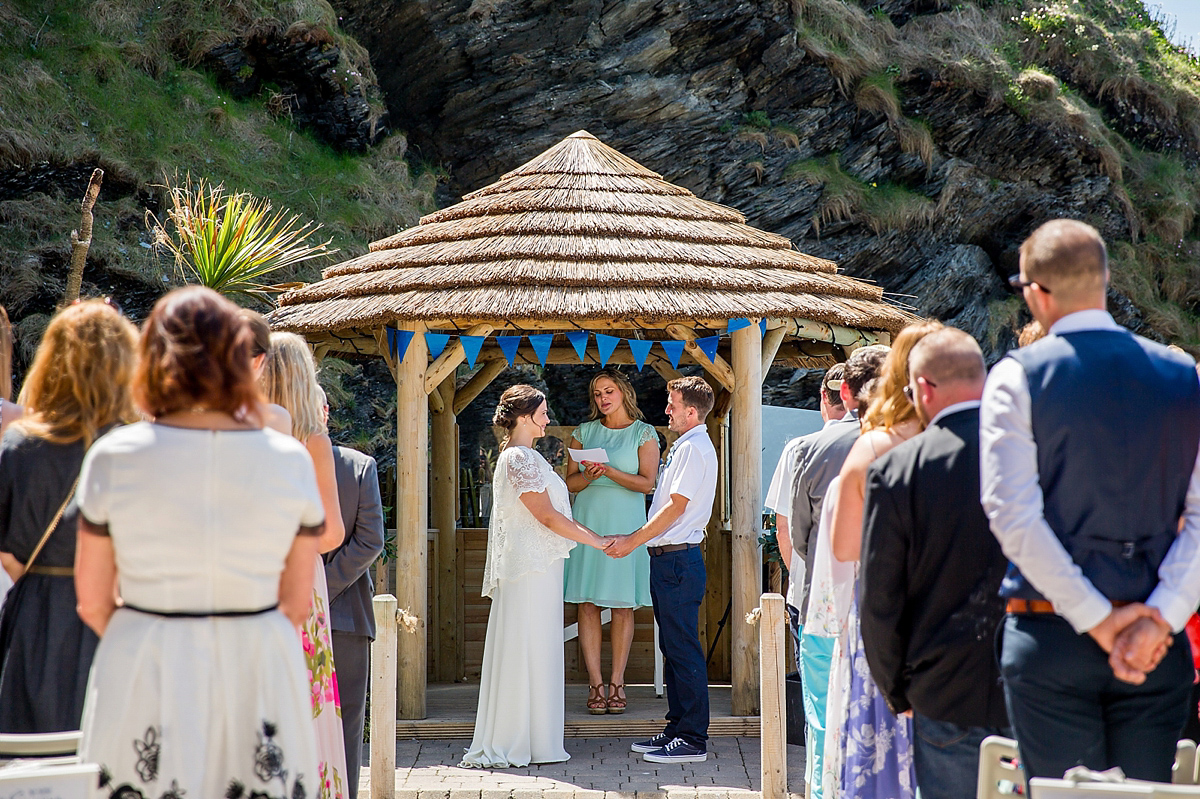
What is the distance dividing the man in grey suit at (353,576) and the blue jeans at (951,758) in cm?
242

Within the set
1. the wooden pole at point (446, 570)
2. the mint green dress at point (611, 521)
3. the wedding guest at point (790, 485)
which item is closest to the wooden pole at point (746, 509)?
the mint green dress at point (611, 521)

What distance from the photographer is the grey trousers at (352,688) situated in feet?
14.9

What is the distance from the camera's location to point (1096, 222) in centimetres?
2059

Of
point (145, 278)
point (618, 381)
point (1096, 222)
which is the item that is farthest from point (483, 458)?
point (1096, 222)

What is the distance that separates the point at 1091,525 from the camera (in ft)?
8.92

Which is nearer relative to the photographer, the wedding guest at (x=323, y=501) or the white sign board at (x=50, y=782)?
the white sign board at (x=50, y=782)

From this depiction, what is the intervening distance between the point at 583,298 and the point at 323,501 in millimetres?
3561

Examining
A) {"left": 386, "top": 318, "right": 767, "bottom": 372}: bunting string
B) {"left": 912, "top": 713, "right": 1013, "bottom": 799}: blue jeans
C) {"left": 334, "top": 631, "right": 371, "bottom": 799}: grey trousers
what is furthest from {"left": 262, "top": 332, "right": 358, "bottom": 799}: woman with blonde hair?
{"left": 386, "top": 318, "right": 767, "bottom": 372}: bunting string


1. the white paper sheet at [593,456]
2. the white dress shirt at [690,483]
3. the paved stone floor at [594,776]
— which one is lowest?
the paved stone floor at [594,776]

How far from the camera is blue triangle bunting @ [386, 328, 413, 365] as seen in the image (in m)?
7.41

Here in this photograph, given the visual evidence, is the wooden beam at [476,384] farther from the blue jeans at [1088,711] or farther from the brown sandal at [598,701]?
the blue jeans at [1088,711]

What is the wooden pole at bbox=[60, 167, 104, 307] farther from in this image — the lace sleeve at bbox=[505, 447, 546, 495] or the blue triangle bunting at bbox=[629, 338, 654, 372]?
the blue triangle bunting at bbox=[629, 338, 654, 372]

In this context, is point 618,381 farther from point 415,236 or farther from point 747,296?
point 415,236

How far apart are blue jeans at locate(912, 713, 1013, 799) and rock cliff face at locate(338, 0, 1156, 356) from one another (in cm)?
1625
